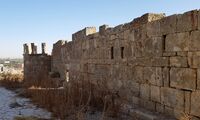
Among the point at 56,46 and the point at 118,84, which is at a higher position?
the point at 56,46

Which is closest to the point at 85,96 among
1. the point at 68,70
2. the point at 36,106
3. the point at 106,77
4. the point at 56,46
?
the point at 106,77

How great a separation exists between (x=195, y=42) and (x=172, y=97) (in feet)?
4.17

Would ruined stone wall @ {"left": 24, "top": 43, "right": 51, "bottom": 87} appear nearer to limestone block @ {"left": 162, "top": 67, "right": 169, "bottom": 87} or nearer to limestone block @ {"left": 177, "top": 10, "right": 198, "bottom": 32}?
limestone block @ {"left": 162, "top": 67, "right": 169, "bottom": 87}

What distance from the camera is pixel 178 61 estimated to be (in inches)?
223

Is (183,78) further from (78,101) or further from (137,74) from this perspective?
(78,101)

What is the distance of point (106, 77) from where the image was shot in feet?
30.4

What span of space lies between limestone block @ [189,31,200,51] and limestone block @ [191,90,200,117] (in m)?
0.76

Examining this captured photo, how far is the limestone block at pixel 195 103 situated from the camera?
517 centimetres

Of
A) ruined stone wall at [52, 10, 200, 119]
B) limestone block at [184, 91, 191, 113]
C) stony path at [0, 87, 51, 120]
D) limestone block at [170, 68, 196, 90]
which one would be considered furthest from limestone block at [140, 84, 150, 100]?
stony path at [0, 87, 51, 120]

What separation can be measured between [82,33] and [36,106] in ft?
11.9

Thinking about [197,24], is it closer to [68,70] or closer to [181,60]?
[181,60]

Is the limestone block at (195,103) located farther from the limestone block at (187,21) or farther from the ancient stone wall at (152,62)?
the limestone block at (187,21)

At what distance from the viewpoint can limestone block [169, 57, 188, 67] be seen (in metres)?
5.50

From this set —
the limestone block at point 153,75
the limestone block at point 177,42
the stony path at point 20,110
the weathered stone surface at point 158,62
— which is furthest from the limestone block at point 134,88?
the stony path at point 20,110
